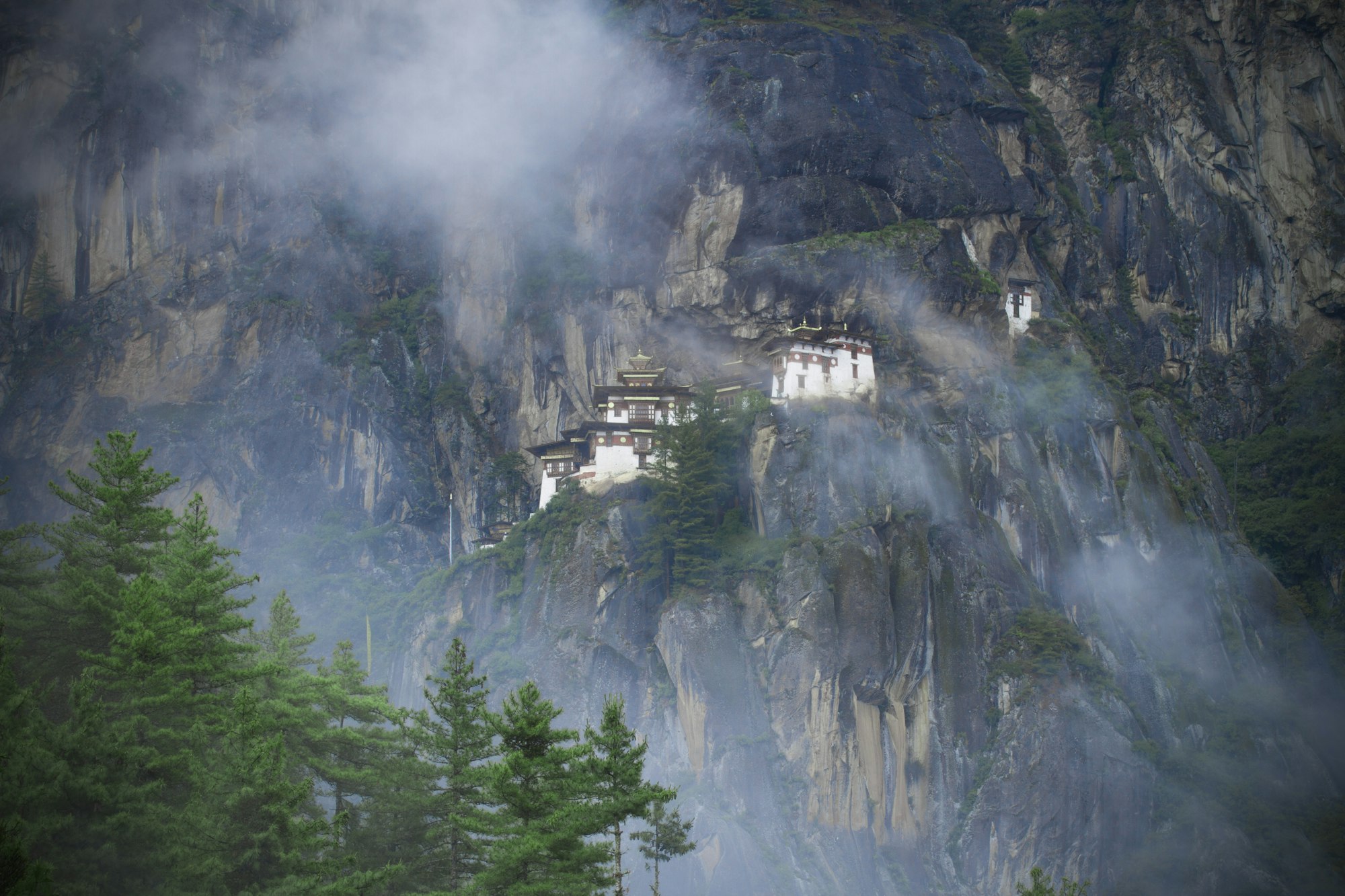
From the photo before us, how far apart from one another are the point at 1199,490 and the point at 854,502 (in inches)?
905

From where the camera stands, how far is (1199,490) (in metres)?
64.8

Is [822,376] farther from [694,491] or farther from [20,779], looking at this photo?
[20,779]

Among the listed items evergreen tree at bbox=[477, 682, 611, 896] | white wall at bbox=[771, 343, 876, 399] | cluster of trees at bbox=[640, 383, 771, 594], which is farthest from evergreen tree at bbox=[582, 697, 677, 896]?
white wall at bbox=[771, 343, 876, 399]

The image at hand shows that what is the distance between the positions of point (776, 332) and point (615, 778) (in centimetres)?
4315

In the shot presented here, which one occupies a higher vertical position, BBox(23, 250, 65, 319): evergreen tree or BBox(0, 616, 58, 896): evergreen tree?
BBox(23, 250, 65, 319): evergreen tree

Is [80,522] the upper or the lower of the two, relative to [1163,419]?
lower

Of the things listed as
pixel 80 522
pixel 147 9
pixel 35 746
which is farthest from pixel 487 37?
pixel 35 746

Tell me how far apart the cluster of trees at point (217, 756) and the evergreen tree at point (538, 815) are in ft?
0.15

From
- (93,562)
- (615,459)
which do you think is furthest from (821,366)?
(93,562)

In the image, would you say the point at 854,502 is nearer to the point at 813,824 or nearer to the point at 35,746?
the point at 813,824

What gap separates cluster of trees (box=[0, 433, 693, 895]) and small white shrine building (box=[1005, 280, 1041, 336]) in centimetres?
4783

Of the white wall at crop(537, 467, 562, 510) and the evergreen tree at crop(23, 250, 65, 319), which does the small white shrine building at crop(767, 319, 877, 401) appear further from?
the evergreen tree at crop(23, 250, 65, 319)

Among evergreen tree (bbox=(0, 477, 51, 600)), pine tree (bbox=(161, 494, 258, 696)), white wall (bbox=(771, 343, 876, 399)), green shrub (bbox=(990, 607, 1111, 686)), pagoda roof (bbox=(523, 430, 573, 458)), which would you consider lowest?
pine tree (bbox=(161, 494, 258, 696))

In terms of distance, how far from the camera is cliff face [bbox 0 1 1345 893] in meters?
50.8
